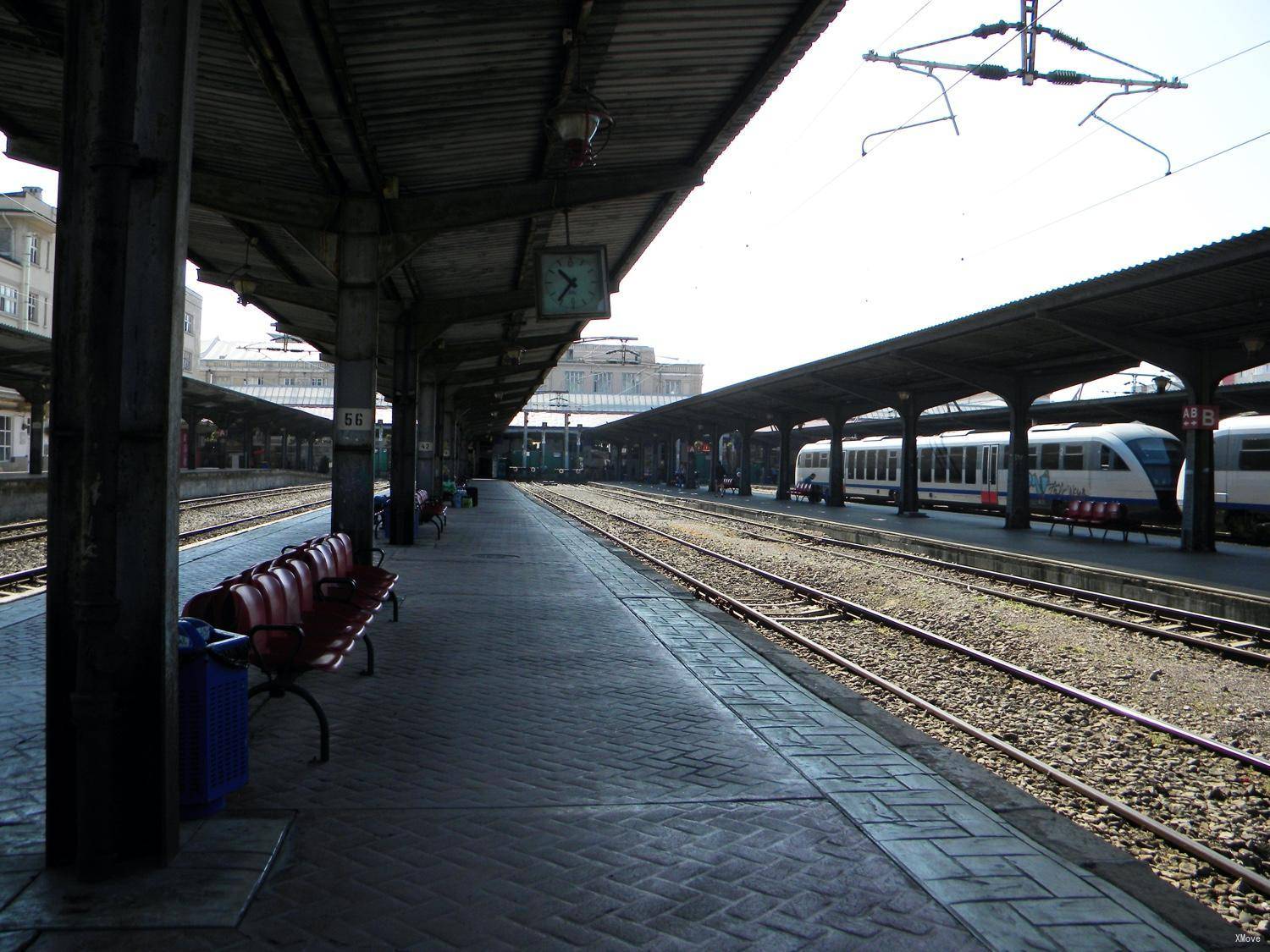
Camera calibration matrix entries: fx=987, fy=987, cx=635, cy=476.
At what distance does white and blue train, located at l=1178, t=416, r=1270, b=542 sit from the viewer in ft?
75.5

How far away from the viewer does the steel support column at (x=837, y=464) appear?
35.9m

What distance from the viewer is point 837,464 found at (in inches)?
1433

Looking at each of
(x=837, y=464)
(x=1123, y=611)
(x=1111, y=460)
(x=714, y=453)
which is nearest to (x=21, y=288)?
(x=714, y=453)

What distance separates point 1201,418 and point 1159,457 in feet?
28.9

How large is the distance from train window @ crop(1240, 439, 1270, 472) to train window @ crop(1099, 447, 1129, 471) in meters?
3.19

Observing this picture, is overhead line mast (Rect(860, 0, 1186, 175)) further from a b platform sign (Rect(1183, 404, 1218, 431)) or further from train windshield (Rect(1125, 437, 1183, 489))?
train windshield (Rect(1125, 437, 1183, 489))

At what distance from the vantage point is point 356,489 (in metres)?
12.7

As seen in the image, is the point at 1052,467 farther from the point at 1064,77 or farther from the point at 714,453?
the point at 714,453

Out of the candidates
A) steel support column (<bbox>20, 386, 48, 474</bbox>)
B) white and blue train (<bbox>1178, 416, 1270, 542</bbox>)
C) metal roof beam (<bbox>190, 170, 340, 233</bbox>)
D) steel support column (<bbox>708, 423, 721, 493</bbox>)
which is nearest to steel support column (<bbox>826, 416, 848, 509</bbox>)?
steel support column (<bbox>708, 423, 721, 493</bbox>)

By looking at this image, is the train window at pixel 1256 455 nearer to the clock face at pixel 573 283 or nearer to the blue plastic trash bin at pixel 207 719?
the clock face at pixel 573 283

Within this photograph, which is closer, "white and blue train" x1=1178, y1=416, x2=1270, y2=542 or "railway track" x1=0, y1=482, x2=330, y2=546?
"railway track" x1=0, y1=482, x2=330, y2=546

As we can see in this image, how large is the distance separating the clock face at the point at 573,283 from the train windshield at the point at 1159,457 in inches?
792

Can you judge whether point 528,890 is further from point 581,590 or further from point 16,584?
point 16,584

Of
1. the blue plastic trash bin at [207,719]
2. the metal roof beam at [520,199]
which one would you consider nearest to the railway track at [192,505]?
the blue plastic trash bin at [207,719]
